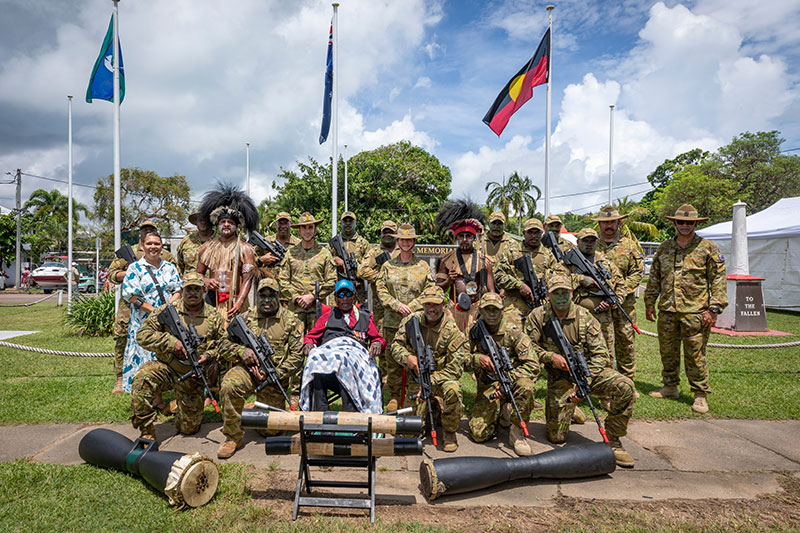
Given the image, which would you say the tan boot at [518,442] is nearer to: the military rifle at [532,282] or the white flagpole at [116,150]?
the military rifle at [532,282]

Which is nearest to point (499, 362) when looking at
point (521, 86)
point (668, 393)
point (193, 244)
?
point (668, 393)

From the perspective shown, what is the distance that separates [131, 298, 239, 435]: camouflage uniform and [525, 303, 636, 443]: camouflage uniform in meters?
3.07

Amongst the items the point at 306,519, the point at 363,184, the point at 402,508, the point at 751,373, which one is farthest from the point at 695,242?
the point at 363,184

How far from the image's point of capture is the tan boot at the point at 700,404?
5457mm

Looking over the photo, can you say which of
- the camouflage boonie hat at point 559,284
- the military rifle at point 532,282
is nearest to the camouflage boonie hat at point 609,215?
the military rifle at point 532,282

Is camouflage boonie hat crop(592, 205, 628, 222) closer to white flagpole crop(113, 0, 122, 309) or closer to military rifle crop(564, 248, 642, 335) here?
military rifle crop(564, 248, 642, 335)

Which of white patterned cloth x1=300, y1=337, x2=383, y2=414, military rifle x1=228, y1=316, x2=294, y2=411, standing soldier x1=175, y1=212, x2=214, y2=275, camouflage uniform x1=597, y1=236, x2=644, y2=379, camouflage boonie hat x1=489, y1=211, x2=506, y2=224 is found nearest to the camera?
white patterned cloth x1=300, y1=337, x2=383, y2=414

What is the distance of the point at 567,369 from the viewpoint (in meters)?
4.42

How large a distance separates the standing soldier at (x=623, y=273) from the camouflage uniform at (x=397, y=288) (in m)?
2.51

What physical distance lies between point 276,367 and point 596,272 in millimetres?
3966

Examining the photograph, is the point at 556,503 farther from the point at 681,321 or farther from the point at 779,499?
the point at 681,321

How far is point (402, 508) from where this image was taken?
3375 millimetres

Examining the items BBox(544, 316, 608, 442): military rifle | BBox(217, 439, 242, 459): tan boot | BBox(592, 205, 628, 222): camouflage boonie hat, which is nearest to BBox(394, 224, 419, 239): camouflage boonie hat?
BBox(544, 316, 608, 442): military rifle

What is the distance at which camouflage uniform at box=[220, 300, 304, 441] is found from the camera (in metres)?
4.29
